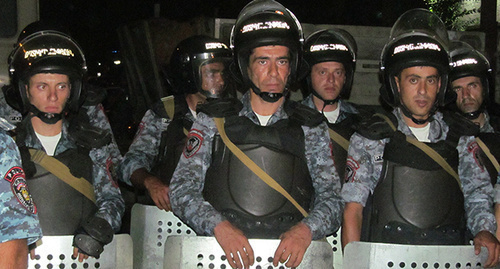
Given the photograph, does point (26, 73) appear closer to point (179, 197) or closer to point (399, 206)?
point (179, 197)

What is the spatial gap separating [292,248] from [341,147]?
1.66m

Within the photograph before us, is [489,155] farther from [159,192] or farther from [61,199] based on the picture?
[61,199]

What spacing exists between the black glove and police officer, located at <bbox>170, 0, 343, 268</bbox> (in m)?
0.41

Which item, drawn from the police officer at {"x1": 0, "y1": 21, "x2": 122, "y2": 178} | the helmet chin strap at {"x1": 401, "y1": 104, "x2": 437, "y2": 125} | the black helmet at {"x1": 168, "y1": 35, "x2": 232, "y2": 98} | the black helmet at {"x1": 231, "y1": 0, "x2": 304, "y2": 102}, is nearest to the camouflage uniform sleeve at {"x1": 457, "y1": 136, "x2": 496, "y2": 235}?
the helmet chin strap at {"x1": 401, "y1": 104, "x2": 437, "y2": 125}

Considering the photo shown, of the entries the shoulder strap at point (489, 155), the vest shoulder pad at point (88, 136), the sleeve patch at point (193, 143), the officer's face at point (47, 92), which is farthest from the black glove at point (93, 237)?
the shoulder strap at point (489, 155)

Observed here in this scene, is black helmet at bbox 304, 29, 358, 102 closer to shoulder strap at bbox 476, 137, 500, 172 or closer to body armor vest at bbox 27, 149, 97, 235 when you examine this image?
shoulder strap at bbox 476, 137, 500, 172

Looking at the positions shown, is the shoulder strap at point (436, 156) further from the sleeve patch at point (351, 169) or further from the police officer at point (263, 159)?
the police officer at point (263, 159)

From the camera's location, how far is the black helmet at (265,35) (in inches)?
163

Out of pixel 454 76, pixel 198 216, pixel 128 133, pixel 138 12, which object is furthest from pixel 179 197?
pixel 138 12

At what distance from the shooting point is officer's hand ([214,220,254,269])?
3500 mm

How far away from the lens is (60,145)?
163 inches

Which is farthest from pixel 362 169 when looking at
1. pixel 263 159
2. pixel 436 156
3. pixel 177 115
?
pixel 177 115

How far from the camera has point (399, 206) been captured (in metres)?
4.16

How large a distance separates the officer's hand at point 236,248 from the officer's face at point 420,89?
1.56 m
